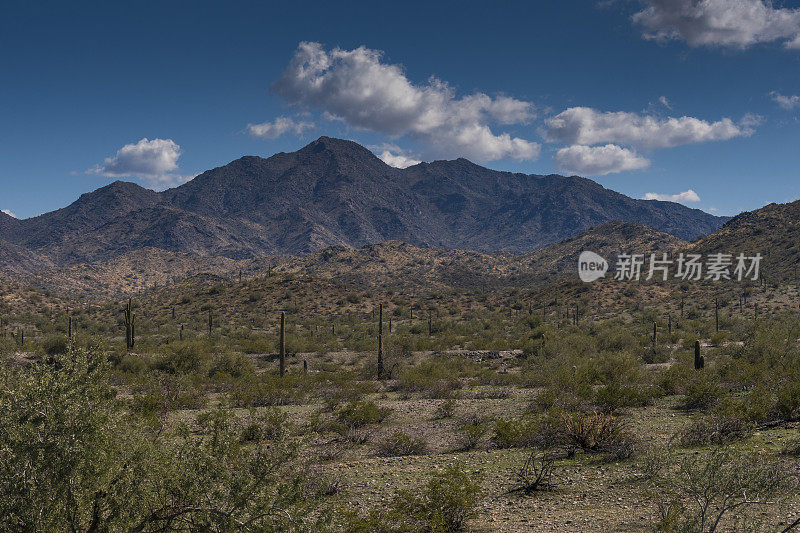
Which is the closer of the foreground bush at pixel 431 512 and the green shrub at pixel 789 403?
the foreground bush at pixel 431 512

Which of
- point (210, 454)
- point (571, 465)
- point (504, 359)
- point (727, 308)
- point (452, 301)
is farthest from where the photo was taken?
point (452, 301)

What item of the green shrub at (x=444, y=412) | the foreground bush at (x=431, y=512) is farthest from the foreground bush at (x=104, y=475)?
the green shrub at (x=444, y=412)

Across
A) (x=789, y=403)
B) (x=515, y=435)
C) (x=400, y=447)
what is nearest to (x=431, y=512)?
(x=400, y=447)

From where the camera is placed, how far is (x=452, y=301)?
78812 millimetres

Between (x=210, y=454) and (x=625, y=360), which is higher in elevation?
(x=210, y=454)

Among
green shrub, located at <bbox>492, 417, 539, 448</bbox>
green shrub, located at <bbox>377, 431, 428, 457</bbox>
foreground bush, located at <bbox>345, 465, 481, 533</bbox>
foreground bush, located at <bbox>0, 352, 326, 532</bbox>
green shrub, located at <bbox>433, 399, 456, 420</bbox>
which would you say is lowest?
green shrub, located at <bbox>433, 399, 456, 420</bbox>

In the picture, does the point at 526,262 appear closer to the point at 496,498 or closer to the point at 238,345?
the point at 238,345

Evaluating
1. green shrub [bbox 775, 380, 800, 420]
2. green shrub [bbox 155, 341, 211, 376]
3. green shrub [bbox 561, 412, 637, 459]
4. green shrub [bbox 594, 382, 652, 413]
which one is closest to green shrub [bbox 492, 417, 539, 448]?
green shrub [bbox 561, 412, 637, 459]

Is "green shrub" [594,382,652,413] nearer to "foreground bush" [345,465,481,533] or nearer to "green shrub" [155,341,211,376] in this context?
"foreground bush" [345,465,481,533]

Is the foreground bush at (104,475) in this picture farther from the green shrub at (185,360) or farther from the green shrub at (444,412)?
the green shrub at (185,360)

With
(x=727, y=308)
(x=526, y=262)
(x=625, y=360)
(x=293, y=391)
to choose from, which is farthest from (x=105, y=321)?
(x=526, y=262)

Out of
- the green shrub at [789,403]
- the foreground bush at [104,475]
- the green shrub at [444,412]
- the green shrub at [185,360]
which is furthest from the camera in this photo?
the green shrub at [185,360]

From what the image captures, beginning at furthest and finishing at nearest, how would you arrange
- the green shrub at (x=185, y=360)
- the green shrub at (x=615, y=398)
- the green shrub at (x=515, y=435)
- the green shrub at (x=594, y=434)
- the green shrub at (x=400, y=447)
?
the green shrub at (x=185, y=360), the green shrub at (x=615, y=398), the green shrub at (x=400, y=447), the green shrub at (x=515, y=435), the green shrub at (x=594, y=434)

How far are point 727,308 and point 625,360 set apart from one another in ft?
139
